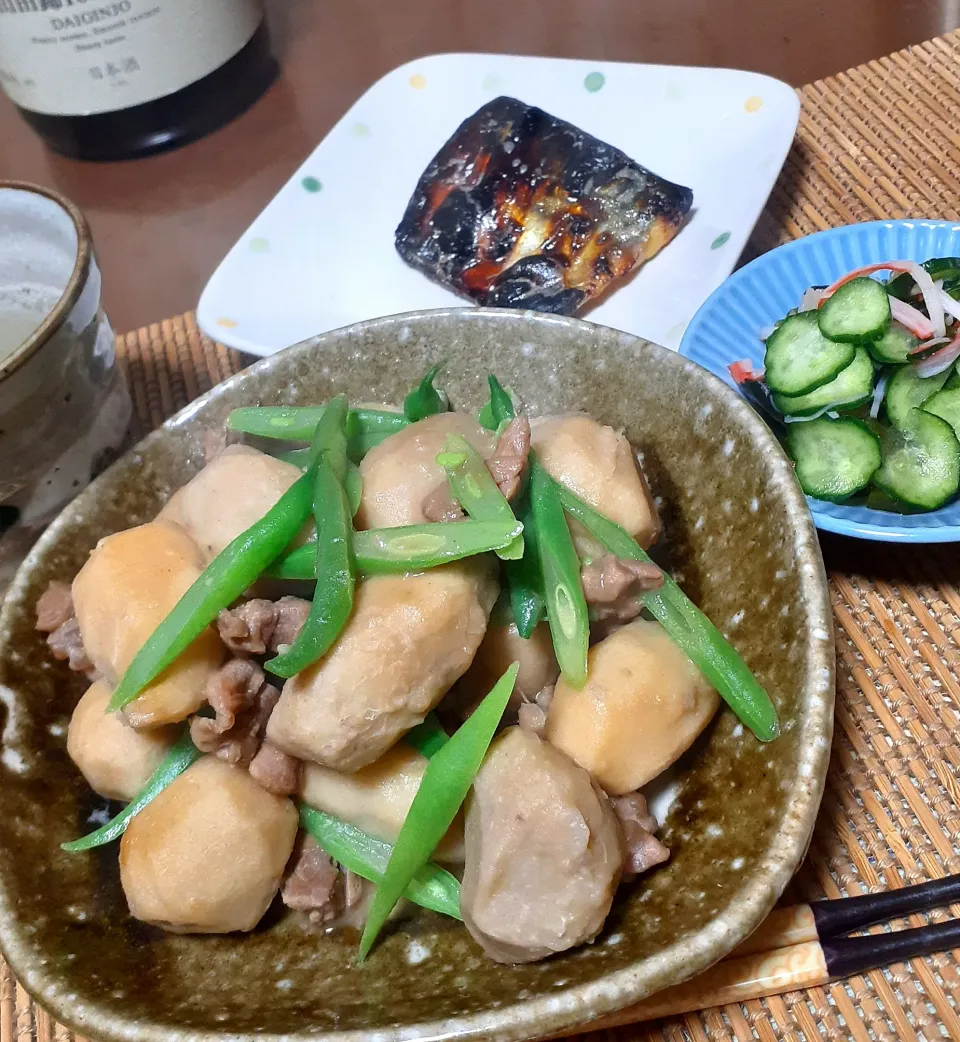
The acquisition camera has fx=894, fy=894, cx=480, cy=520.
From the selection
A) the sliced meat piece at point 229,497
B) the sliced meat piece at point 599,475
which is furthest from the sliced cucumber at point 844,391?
the sliced meat piece at point 229,497

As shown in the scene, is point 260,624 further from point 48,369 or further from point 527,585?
point 48,369

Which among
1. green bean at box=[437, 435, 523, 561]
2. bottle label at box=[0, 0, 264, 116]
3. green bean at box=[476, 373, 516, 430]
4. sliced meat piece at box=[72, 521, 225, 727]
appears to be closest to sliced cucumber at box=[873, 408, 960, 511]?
green bean at box=[476, 373, 516, 430]

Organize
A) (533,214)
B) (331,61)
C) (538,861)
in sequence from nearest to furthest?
(538,861) < (533,214) < (331,61)

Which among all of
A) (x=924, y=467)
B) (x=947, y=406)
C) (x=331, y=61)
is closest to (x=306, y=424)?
(x=924, y=467)

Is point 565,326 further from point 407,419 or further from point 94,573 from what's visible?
point 94,573

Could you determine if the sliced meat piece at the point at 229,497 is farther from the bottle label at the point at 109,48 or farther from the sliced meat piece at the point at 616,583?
the bottle label at the point at 109,48

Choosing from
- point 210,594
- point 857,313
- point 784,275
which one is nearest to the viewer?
point 210,594

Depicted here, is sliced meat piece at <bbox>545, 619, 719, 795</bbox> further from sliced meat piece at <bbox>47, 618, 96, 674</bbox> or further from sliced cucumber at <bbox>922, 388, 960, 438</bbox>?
sliced cucumber at <bbox>922, 388, 960, 438</bbox>
